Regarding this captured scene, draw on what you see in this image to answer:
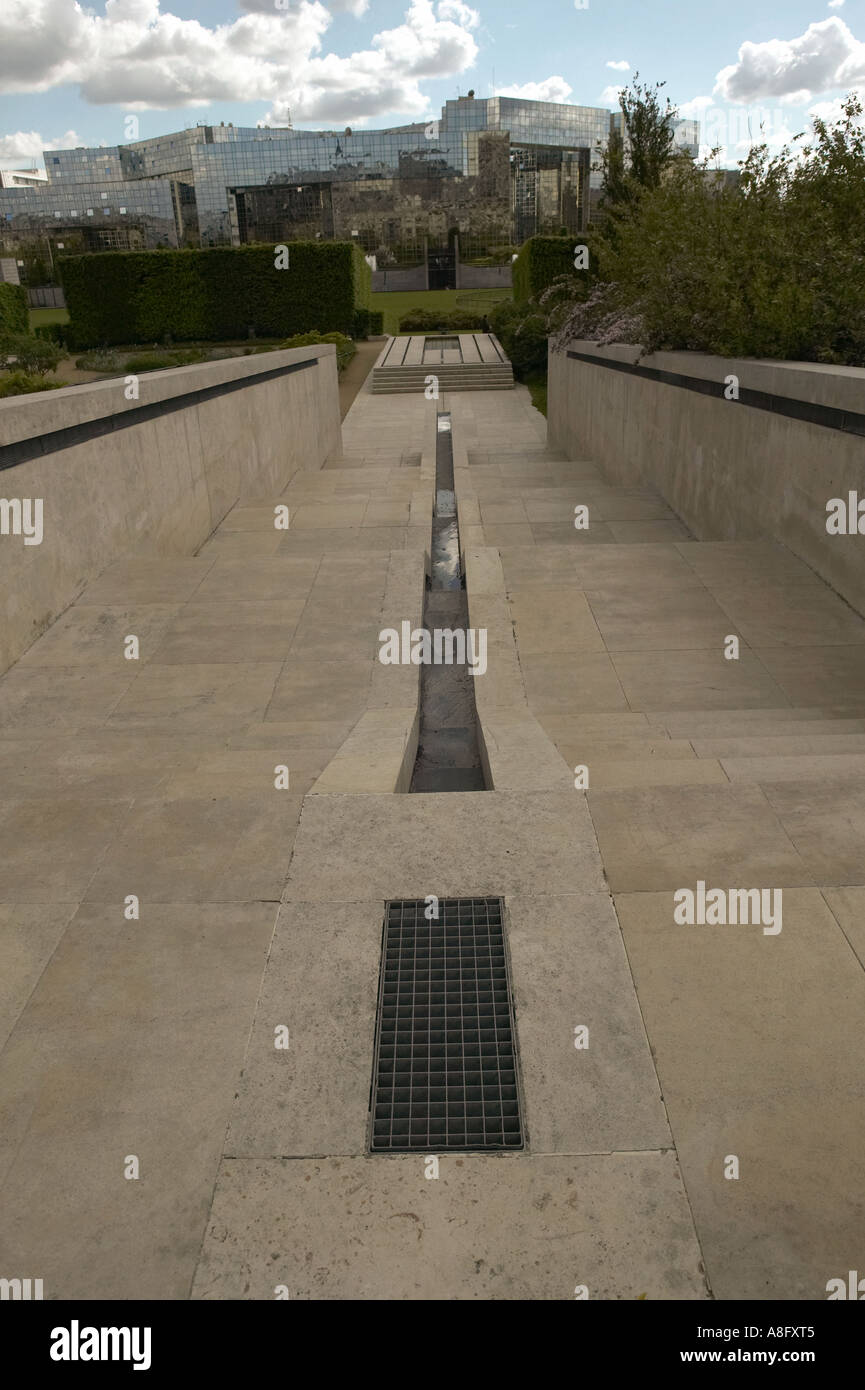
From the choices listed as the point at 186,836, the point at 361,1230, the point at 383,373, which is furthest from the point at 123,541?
the point at 383,373

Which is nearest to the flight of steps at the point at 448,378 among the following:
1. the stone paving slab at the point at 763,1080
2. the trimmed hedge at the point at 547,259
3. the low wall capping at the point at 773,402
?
the trimmed hedge at the point at 547,259

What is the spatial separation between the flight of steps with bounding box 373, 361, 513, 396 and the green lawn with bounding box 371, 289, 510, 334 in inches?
926

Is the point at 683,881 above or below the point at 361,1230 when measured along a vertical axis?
above

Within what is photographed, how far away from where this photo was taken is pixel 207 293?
41219 millimetres

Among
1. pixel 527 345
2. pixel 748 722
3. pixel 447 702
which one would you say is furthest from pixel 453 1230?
pixel 527 345

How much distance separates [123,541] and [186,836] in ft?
17.5

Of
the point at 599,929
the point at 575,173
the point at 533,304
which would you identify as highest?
the point at 575,173

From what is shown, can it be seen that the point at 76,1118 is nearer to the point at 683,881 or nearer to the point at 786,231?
the point at 683,881

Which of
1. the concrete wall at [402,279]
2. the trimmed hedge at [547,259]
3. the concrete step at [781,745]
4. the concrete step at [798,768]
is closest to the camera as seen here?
the concrete step at [798,768]

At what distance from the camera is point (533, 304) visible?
3303 centimetres

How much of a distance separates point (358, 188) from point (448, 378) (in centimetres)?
8132

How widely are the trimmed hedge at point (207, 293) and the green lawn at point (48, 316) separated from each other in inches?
623

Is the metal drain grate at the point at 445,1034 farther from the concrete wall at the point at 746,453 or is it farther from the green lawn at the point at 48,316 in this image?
the green lawn at the point at 48,316

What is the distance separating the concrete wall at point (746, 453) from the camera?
6750 mm
